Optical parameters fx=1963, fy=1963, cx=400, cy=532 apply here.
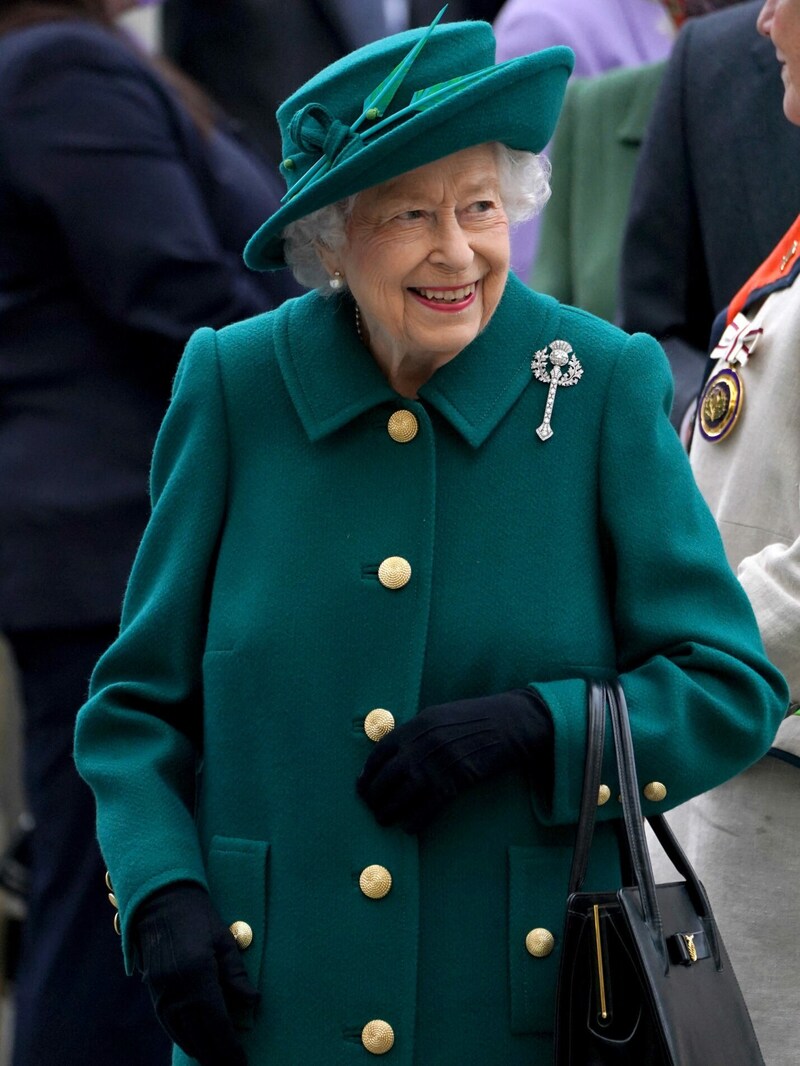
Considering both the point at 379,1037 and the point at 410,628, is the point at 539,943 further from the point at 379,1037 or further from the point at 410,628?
the point at 410,628

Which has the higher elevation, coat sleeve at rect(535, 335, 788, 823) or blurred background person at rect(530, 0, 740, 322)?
coat sleeve at rect(535, 335, 788, 823)

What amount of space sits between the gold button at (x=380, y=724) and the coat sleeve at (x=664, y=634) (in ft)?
0.63

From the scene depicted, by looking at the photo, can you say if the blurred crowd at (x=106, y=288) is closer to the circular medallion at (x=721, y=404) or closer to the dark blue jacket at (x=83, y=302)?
the dark blue jacket at (x=83, y=302)

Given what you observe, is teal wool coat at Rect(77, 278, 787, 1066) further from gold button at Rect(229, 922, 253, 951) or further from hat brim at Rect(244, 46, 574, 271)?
hat brim at Rect(244, 46, 574, 271)

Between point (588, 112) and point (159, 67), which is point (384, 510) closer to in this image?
point (159, 67)

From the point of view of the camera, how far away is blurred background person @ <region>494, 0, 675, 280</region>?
487 centimetres

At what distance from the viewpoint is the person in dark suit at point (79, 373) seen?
3.87 m

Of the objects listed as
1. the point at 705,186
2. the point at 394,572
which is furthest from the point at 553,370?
the point at 705,186

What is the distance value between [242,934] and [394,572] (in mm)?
496

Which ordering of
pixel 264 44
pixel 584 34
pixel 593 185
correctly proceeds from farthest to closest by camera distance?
pixel 264 44 < pixel 584 34 < pixel 593 185

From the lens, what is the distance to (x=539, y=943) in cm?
243

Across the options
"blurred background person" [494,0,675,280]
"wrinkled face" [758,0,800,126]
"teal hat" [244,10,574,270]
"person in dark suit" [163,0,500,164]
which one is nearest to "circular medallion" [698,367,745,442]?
"wrinkled face" [758,0,800,126]

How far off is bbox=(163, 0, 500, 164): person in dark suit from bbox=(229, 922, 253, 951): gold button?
10.2ft

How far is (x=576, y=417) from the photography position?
2.50 m
